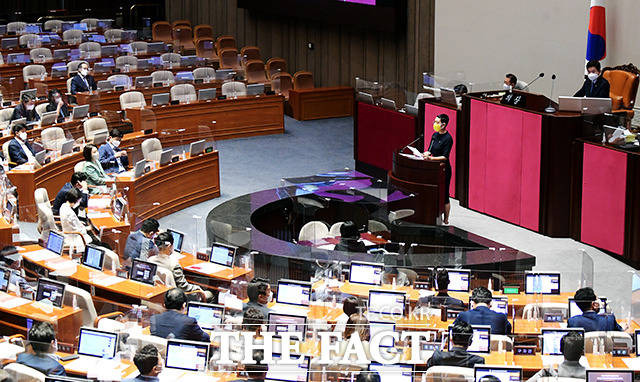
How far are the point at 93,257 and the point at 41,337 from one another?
2797 millimetres

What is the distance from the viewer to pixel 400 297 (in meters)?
9.08

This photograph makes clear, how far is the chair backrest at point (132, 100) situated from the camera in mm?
17484

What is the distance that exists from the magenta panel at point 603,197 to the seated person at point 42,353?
7106mm

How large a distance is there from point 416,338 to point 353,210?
4085 mm

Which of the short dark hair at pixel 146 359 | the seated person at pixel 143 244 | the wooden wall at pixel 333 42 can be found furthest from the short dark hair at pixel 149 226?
the wooden wall at pixel 333 42

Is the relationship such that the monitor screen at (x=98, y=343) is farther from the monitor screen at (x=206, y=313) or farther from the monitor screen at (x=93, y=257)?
the monitor screen at (x=93, y=257)

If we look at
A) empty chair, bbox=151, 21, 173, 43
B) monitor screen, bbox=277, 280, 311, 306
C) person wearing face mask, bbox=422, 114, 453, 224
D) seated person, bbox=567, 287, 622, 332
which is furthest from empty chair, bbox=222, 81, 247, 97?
seated person, bbox=567, 287, 622, 332

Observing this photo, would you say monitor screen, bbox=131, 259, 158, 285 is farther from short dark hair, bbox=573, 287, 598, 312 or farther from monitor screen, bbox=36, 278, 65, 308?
short dark hair, bbox=573, 287, 598, 312

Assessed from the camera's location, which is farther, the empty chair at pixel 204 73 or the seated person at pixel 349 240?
Answer: the empty chair at pixel 204 73

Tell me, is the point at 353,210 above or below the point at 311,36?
below

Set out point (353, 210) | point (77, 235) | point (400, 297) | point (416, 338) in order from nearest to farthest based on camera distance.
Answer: point (416, 338) → point (400, 297) → point (77, 235) → point (353, 210)

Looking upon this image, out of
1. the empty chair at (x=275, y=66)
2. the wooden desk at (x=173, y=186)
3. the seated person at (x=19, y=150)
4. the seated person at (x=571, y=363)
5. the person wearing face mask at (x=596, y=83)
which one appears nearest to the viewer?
the seated person at (x=571, y=363)

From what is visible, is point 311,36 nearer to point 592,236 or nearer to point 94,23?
point 94,23

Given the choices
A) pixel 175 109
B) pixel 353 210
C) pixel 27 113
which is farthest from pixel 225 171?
pixel 353 210
